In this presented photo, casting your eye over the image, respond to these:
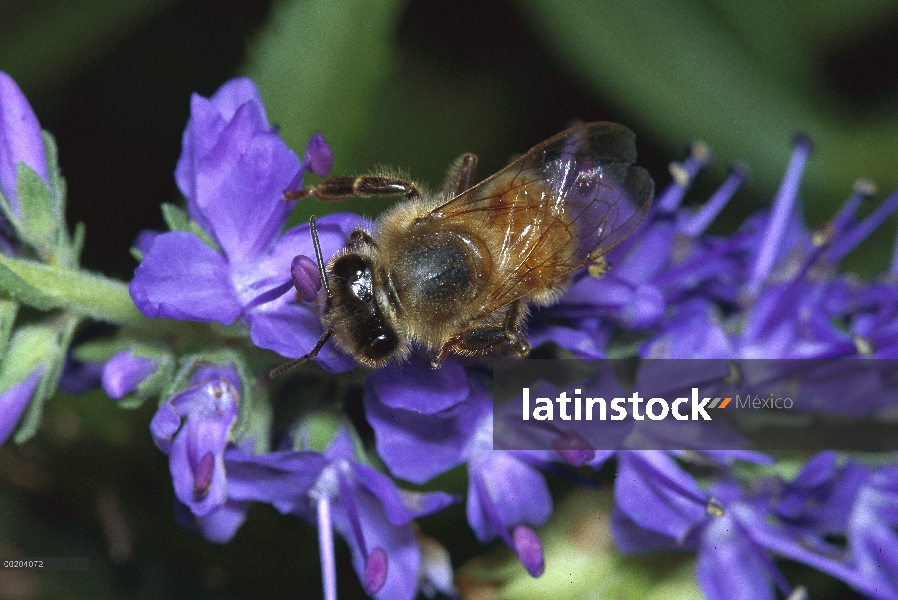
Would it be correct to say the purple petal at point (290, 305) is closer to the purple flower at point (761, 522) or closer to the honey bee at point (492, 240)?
the honey bee at point (492, 240)

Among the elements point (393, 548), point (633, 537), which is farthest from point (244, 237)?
point (633, 537)

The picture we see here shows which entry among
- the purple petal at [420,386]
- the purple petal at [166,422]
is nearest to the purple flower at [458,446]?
the purple petal at [420,386]

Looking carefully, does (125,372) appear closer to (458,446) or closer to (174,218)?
(174,218)

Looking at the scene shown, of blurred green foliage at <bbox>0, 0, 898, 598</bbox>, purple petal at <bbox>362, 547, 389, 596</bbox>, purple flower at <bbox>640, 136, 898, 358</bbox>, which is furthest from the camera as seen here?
blurred green foliage at <bbox>0, 0, 898, 598</bbox>

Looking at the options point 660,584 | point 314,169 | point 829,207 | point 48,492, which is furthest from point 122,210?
point 829,207

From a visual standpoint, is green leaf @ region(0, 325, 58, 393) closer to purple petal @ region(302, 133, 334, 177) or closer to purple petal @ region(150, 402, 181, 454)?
purple petal @ region(150, 402, 181, 454)

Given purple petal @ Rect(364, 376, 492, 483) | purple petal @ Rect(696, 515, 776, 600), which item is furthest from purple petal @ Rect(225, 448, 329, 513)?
purple petal @ Rect(696, 515, 776, 600)
